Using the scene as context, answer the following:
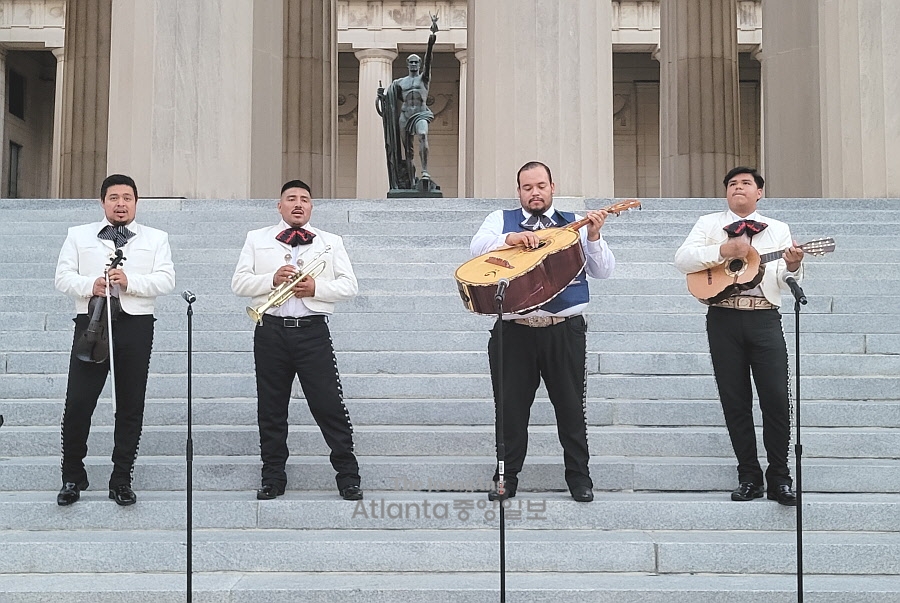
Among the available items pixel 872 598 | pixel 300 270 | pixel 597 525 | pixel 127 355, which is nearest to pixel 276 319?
pixel 300 270

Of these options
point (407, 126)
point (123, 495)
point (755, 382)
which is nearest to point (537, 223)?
point (755, 382)

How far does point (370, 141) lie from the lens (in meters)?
31.4

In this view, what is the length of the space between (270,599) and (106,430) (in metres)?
2.80

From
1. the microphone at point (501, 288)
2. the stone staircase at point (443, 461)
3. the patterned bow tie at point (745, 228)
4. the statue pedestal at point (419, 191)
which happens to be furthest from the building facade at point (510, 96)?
the microphone at point (501, 288)

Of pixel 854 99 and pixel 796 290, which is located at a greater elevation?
pixel 854 99

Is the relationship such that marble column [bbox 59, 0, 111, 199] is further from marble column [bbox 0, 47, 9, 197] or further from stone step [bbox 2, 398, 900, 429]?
stone step [bbox 2, 398, 900, 429]

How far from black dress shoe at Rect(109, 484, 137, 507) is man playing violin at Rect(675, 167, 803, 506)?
3817 mm

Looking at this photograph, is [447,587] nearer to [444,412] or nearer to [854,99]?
[444,412]

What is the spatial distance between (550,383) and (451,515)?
1047 mm

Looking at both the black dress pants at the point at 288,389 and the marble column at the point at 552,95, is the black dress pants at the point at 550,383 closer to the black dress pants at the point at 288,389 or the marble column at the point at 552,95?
the black dress pants at the point at 288,389

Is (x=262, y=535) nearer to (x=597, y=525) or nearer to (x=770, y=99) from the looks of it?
(x=597, y=525)

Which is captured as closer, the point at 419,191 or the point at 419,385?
the point at 419,385

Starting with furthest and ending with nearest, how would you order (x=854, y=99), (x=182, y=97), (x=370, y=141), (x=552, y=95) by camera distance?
(x=370, y=141) < (x=854, y=99) < (x=182, y=97) < (x=552, y=95)

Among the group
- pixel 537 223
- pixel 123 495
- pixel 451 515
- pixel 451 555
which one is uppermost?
pixel 537 223
